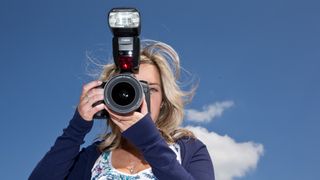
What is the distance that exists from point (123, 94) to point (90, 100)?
28cm

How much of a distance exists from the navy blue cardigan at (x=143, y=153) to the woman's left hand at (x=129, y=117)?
3 centimetres

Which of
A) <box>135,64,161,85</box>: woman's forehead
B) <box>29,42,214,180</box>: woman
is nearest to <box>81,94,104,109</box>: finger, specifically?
<box>29,42,214,180</box>: woman

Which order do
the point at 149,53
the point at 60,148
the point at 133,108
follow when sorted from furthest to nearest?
the point at 149,53, the point at 60,148, the point at 133,108

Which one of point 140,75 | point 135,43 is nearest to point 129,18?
point 135,43

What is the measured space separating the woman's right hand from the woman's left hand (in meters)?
0.14

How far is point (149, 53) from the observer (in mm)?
4469

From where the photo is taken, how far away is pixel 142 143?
11.7 feet

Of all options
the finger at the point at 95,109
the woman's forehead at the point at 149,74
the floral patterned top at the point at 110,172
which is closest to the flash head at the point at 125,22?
the woman's forehead at the point at 149,74

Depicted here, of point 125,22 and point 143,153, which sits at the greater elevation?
point 125,22

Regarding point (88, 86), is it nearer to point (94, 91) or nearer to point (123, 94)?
point (94, 91)

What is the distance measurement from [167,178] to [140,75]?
2.94 feet

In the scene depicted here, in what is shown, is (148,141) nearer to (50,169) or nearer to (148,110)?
(148,110)

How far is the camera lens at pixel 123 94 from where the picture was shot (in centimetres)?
362

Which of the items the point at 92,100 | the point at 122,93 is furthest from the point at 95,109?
the point at 122,93
